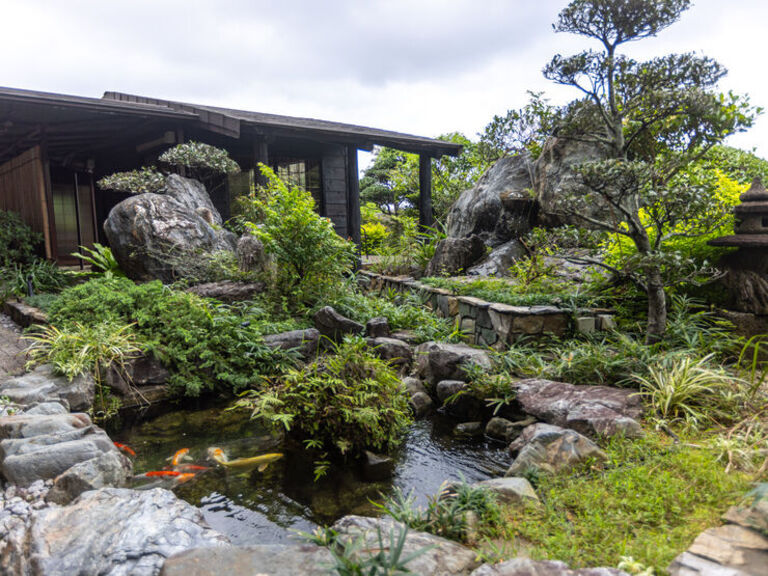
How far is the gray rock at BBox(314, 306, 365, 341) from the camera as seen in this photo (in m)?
6.02

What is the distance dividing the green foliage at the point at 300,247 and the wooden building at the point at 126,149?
286 cm

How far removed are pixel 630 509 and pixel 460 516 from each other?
0.83 metres

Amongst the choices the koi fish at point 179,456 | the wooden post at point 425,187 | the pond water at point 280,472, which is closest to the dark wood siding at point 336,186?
the wooden post at point 425,187

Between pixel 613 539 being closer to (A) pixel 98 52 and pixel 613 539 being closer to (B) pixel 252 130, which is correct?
(B) pixel 252 130

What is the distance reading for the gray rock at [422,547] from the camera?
2014 millimetres

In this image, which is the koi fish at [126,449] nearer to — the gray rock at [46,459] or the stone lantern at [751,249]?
the gray rock at [46,459]

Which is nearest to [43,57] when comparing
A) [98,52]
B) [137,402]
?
[98,52]

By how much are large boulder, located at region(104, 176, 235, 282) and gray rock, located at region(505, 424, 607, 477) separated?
18.5 feet

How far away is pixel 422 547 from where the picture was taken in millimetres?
2166

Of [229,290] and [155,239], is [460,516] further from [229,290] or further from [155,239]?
[155,239]

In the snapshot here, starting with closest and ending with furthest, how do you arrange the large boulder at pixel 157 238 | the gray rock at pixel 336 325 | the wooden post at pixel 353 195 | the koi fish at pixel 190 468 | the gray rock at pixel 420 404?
the koi fish at pixel 190 468 → the gray rock at pixel 420 404 → the gray rock at pixel 336 325 → the large boulder at pixel 157 238 → the wooden post at pixel 353 195

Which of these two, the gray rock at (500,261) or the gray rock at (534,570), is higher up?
the gray rock at (500,261)

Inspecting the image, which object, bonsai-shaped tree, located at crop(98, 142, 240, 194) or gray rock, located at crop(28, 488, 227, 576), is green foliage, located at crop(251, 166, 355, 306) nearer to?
→ bonsai-shaped tree, located at crop(98, 142, 240, 194)

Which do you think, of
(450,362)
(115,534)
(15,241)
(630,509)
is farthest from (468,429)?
(15,241)
